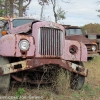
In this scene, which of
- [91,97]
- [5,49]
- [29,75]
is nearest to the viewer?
[5,49]

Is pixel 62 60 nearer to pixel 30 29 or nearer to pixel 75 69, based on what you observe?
pixel 75 69

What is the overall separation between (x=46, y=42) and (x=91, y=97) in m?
1.53

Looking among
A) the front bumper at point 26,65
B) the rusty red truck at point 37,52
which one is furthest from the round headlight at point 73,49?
the front bumper at point 26,65

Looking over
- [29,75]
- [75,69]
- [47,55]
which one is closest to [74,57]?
[75,69]

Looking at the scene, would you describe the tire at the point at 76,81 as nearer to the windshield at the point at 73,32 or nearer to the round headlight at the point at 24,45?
the round headlight at the point at 24,45

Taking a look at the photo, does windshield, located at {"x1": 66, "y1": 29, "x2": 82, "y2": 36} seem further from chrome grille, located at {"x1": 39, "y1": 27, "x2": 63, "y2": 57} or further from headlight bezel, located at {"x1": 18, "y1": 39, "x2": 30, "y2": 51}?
headlight bezel, located at {"x1": 18, "y1": 39, "x2": 30, "y2": 51}

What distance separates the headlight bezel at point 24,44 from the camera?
5.11 meters

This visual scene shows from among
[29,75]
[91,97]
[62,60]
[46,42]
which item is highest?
[46,42]

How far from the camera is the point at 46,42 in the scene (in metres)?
5.29

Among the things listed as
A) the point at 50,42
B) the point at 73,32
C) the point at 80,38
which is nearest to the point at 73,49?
the point at 50,42

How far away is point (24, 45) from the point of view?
5.13 m

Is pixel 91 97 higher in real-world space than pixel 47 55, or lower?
lower

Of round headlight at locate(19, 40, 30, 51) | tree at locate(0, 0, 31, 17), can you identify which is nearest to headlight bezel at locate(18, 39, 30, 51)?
round headlight at locate(19, 40, 30, 51)

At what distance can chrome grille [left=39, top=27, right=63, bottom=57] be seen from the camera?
5270 mm
